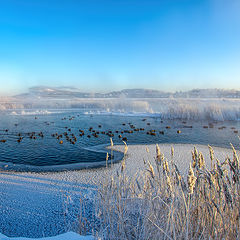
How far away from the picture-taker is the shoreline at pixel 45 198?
3.24m

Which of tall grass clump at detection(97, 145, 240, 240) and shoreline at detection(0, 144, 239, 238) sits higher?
tall grass clump at detection(97, 145, 240, 240)

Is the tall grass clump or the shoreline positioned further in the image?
the shoreline

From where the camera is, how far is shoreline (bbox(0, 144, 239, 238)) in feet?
10.6

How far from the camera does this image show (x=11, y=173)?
6.03m

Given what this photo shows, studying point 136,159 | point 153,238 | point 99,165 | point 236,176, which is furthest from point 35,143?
point 236,176

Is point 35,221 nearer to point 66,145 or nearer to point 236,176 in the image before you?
point 236,176

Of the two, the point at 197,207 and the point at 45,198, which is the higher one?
the point at 197,207

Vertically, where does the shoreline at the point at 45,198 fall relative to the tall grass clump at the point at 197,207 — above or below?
below

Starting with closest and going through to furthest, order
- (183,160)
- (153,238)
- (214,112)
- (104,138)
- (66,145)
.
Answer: (153,238) → (183,160) → (66,145) → (104,138) → (214,112)

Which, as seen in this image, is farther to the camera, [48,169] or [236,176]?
[48,169]

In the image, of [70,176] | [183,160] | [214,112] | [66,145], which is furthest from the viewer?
[214,112]

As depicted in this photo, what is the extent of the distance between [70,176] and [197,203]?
437 centimetres

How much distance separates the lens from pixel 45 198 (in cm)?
424

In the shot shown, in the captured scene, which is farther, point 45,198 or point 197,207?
point 45,198
